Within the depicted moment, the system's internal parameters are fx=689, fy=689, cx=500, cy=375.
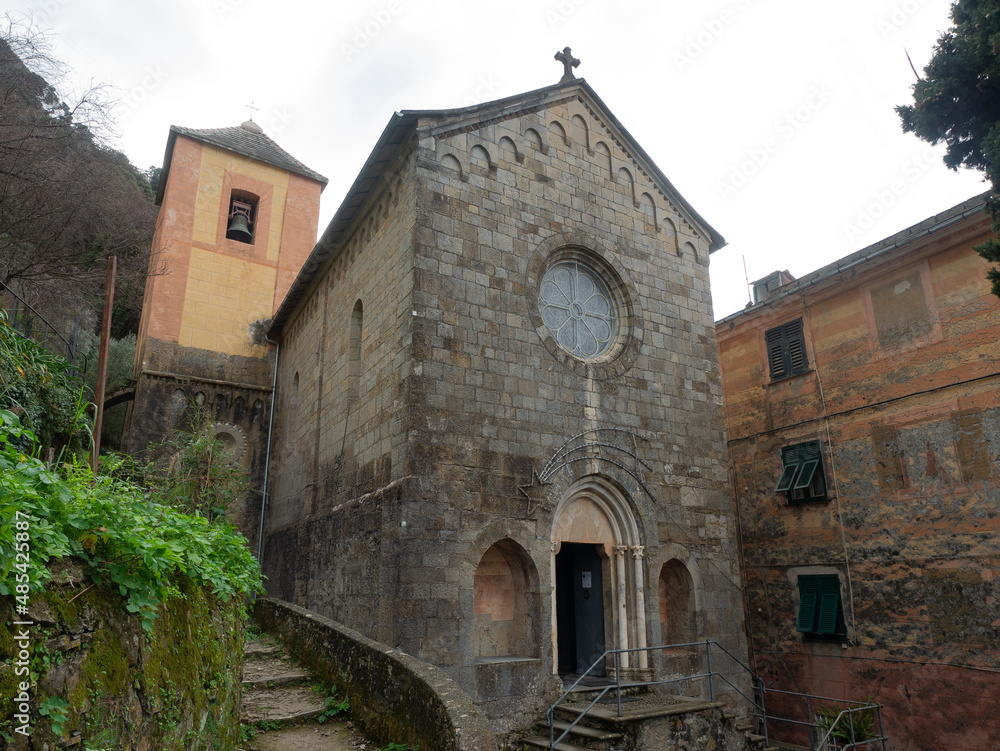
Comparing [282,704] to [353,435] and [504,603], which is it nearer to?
[504,603]

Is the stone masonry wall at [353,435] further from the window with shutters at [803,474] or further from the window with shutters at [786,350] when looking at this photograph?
the window with shutters at [786,350]

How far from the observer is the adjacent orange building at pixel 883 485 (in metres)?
10.8

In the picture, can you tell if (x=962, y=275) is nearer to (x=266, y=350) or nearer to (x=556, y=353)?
(x=556, y=353)

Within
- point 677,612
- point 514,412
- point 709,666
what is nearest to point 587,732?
point 709,666

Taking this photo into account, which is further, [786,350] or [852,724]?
[786,350]

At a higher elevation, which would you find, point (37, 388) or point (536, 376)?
point (536, 376)

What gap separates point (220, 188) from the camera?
19.3m

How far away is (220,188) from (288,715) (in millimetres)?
16300

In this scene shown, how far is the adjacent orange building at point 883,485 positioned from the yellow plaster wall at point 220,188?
43.0ft

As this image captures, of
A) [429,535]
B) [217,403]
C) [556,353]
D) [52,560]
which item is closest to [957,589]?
[556,353]

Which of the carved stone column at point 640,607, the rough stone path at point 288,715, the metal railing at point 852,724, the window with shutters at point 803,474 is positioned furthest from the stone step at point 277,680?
the window with shutters at point 803,474

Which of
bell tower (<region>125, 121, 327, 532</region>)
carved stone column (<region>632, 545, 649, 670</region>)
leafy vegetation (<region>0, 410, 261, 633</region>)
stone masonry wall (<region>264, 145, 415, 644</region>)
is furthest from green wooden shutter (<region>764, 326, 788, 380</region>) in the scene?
leafy vegetation (<region>0, 410, 261, 633</region>)

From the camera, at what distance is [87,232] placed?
14.4 metres

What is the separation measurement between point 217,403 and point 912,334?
50.8 ft
